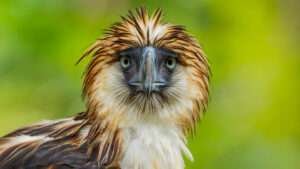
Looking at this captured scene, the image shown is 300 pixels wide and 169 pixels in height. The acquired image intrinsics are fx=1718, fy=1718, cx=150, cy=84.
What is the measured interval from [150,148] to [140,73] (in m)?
0.50

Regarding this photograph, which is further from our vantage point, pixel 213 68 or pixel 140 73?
pixel 213 68

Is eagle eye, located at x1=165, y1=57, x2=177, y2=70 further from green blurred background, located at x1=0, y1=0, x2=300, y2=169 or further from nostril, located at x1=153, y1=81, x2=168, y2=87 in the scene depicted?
green blurred background, located at x1=0, y1=0, x2=300, y2=169

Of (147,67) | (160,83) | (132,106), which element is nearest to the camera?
(147,67)

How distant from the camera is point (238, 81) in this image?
1516cm

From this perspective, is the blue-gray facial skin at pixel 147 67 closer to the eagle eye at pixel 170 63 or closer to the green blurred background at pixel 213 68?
the eagle eye at pixel 170 63

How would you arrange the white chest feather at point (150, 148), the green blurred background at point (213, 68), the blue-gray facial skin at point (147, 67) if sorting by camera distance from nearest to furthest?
the blue-gray facial skin at point (147, 67) → the white chest feather at point (150, 148) → the green blurred background at point (213, 68)

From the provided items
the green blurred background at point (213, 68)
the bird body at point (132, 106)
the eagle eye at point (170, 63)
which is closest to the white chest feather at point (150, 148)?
the bird body at point (132, 106)

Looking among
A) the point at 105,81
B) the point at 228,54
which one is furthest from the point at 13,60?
the point at 105,81

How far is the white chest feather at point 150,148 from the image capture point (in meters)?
11.0

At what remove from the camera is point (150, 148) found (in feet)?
36.1

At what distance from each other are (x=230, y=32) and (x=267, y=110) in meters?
0.77

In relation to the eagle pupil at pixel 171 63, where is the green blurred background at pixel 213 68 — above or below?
below

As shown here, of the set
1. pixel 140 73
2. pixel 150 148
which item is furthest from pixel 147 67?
pixel 150 148

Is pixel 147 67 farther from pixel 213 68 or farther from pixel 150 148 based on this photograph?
pixel 213 68
